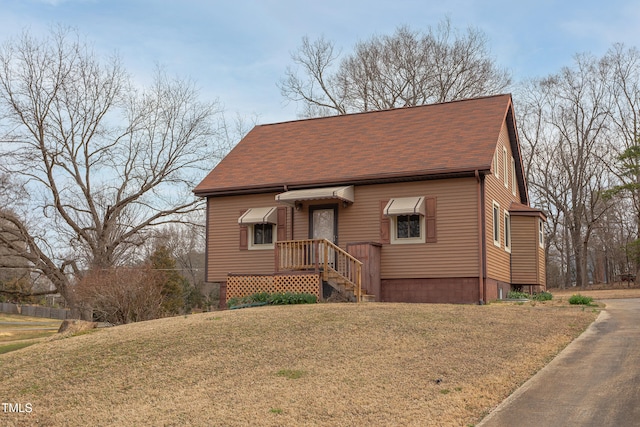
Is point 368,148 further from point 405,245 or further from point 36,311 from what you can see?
point 36,311

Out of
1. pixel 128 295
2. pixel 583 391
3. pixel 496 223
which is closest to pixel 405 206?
pixel 496 223

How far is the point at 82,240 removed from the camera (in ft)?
117

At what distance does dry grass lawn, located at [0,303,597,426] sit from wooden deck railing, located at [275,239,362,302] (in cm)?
408

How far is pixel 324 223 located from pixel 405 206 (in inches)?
118

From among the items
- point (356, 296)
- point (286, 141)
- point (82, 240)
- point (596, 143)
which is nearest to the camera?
point (356, 296)

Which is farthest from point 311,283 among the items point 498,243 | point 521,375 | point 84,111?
point 84,111

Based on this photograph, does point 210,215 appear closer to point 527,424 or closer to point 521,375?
point 521,375

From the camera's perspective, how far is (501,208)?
2172 centimetres

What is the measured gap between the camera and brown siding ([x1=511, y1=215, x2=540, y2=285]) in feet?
74.7

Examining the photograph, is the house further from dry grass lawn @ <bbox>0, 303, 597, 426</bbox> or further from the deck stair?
dry grass lawn @ <bbox>0, 303, 597, 426</bbox>

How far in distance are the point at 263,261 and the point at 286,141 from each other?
5069mm

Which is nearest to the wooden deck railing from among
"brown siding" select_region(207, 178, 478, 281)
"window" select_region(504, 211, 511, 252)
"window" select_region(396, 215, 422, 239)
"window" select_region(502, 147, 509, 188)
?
"brown siding" select_region(207, 178, 478, 281)

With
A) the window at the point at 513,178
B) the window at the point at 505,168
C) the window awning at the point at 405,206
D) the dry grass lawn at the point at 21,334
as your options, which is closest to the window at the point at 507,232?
the window at the point at 505,168

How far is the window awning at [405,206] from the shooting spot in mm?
18938
